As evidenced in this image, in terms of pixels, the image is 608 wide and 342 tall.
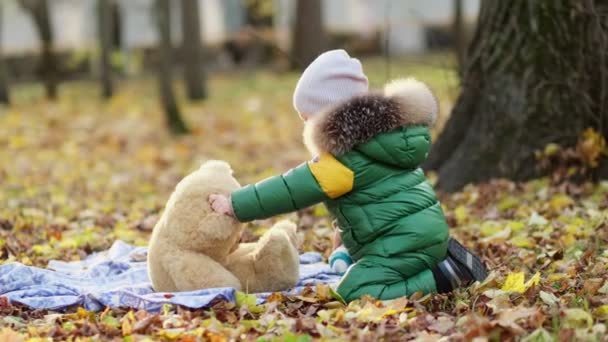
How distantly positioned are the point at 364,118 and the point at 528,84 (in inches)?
112

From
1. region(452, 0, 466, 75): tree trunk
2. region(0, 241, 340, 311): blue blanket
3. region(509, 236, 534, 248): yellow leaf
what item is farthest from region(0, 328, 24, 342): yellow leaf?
region(452, 0, 466, 75): tree trunk

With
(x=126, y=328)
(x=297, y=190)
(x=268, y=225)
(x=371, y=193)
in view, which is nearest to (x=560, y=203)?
(x=268, y=225)

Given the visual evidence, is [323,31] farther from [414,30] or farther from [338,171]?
[338,171]

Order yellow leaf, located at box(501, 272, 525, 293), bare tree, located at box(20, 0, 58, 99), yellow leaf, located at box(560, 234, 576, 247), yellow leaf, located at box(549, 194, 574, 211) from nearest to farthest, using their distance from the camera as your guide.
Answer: yellow leaf, located at box(501, 272, 525, 293) → yellow leaf, located at box(560, 234, 576, 247) → yellow leaf, located at box(549, 194, 574, 211) → bare tree, located at box(20, 0, 58, 99)

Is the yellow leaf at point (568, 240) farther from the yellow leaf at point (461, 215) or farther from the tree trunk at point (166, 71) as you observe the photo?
the tree trunk at point (166, 71)

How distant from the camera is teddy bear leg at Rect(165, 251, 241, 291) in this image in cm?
454

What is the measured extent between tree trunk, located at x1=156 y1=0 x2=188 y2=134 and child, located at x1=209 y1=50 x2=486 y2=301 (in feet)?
27.3

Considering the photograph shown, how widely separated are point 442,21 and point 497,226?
2503 cm

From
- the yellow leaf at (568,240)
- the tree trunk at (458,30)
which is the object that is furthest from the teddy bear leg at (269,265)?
the tree trunk at (458,30)

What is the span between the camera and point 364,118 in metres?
4.45

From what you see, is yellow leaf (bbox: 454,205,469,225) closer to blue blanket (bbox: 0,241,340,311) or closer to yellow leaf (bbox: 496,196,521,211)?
yellow leaf (bbox: 496,196,521,211)

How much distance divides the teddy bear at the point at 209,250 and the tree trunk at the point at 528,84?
107 inches

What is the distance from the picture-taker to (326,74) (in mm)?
4539

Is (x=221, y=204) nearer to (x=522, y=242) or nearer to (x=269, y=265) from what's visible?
(x=269, y=265)
